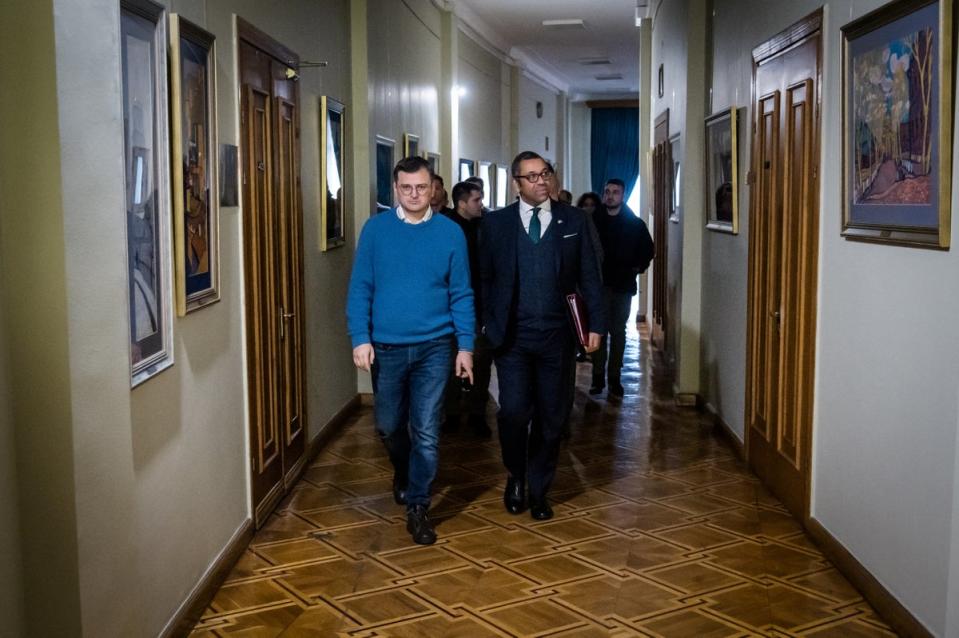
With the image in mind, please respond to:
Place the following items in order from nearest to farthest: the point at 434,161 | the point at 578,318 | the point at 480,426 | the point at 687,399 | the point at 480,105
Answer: the point at 578,318 < the point at 480,426 < the point at 687,399 < the point at 434,161 < the point at 480,105

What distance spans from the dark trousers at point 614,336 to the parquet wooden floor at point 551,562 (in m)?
1.98

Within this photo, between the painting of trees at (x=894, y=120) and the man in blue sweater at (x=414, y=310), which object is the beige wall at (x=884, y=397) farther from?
the man in blue sweater at (x=414, y=310)

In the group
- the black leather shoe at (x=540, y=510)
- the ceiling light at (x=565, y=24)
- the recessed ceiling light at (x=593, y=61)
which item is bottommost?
the black leather shoe at (x=540, y=510)

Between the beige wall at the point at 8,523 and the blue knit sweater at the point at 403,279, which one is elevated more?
the blue knit sweater at the point at 403,279

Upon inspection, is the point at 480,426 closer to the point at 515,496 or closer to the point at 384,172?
the point at 515,496

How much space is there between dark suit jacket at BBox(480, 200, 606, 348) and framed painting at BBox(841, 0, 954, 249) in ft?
4.03

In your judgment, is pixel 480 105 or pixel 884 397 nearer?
pixel 884 397

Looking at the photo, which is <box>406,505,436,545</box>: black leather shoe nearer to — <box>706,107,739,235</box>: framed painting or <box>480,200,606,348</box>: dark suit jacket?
<box>480,200,606,348</box>: dark suit jacket

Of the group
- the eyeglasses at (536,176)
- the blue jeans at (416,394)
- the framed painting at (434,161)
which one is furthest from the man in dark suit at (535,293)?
the framed painting at (434,161)

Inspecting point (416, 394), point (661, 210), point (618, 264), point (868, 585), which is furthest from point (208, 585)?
point (661, 210)

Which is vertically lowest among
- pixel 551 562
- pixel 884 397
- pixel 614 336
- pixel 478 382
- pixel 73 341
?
pixel 551 562

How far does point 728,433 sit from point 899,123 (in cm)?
352

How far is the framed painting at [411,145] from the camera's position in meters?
9.24

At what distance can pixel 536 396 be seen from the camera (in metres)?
5.20
